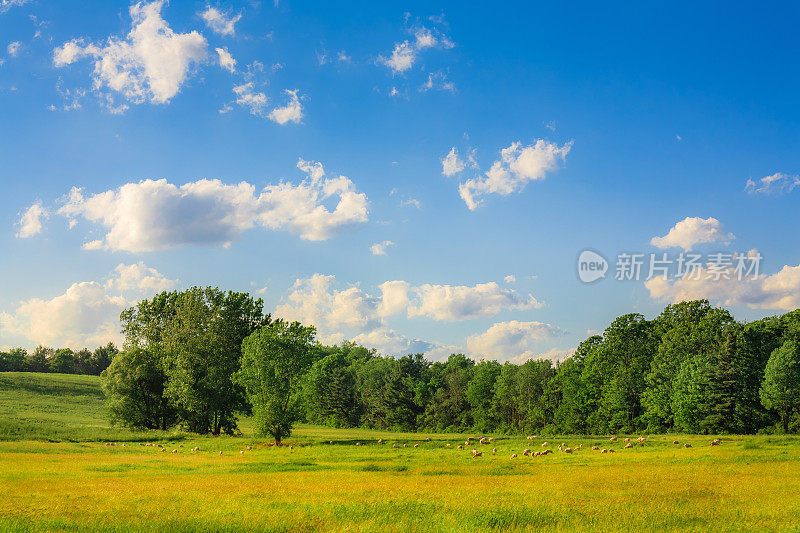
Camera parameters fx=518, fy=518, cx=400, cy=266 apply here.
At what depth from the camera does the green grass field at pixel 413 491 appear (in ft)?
55.7

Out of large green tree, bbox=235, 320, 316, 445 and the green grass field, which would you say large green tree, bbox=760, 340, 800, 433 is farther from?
large green tree, bbox=235, 320, 316, 445

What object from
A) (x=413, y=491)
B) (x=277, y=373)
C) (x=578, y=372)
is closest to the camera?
(x=413, y=491)

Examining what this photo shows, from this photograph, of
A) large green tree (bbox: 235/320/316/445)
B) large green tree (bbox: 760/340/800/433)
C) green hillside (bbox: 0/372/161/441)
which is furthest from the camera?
large green tree (bbox: 760/340/800/433)

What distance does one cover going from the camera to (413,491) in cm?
2239

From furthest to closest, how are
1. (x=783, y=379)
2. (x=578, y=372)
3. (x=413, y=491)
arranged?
1. (x=578, y=372)
2. (x=783, y=379)
3. (x=413, y=491)

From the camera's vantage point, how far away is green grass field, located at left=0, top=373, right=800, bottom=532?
17.0 meters

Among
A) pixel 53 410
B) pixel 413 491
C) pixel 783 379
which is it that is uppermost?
pixel 783 379

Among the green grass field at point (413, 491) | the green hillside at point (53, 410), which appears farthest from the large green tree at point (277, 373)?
the green hillside at point (53, 410)

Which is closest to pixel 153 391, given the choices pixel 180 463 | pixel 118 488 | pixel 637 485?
pixel 180 463

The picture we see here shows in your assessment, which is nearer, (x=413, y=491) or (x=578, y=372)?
(x=413, y=491)

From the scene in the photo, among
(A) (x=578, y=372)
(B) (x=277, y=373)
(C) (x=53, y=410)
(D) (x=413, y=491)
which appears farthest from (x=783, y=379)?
(C) (x=53, y=410)

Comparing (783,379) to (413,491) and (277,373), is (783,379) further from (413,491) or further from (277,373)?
(413,491)

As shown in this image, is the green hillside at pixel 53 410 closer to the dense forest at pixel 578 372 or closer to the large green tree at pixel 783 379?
the dense forest at pixel 578 372

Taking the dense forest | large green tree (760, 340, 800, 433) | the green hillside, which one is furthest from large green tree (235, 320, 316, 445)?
large green tree (760, 340, 800, 433)
